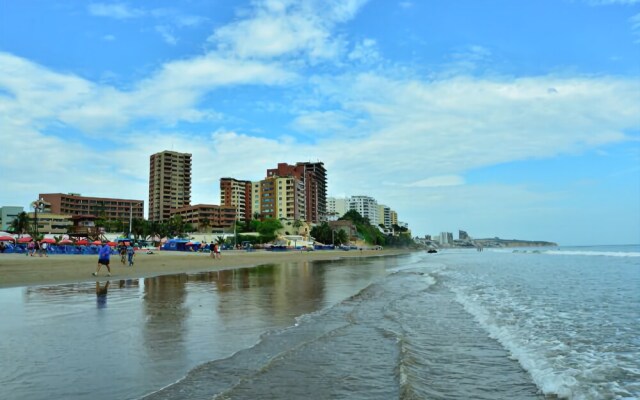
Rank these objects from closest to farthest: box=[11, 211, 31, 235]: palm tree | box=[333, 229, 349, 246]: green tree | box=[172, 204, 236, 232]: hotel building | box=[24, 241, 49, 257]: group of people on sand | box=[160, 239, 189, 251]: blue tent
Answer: box=[24, 241, 49, 257]: group of people on sand
box=[160, 239, 189, 251]: blue tent
box=[11, 211, 31, 235]: palm tree
box=[172, 204, 236, 232]: hotel building
box=[333, 229, 349, 246]: green tree

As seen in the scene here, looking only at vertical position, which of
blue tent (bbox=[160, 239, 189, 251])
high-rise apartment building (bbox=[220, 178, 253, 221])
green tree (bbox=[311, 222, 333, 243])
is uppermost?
high-rise apartment building (bbox=[220, 178, 253, 221])

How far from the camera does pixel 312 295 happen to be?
16.6m

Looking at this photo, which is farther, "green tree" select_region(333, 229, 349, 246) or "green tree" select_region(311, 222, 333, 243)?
"green tree" select_region(333, 229, 349, 246)

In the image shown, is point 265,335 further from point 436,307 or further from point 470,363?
point 436,307

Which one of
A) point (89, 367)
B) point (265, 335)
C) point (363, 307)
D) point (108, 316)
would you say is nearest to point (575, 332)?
point (363, 307)

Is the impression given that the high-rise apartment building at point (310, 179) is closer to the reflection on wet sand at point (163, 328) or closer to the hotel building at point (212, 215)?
the hotel building at point (212, 215)

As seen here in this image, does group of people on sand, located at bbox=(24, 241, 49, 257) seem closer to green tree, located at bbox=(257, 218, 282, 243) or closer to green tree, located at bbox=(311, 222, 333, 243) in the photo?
green tree, located at bbox=(257, 218, 282, 243)

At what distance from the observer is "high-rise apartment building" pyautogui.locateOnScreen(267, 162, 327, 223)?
175 meters

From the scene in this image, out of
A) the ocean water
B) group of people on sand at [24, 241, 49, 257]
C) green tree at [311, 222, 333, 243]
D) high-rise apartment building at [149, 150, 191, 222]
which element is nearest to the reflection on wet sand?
the ocean water

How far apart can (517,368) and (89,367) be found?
21.2ft

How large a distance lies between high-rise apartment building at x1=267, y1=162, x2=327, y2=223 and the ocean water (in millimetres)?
153281

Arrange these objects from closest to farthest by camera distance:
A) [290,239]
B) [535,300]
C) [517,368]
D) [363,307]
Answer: [517,368]
[363,307]
[535,300]
[290,239]

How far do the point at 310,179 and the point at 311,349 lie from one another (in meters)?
175

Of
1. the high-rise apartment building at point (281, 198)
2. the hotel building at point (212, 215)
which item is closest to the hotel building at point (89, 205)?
the hotel building at point (212, 215)
